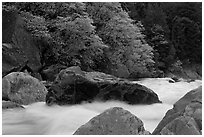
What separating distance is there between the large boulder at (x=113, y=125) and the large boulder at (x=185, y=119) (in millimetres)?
327

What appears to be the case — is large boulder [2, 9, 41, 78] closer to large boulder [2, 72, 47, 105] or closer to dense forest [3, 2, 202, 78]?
dense forest [3, 2, 202, 78]

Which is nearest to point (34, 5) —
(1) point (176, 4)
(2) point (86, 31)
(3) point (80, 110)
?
(2) point (86, 31)

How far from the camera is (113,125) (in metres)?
4.44

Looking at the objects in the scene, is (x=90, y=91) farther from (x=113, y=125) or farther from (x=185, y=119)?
(x=185, y=119)

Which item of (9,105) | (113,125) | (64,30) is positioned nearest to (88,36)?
(64,30)

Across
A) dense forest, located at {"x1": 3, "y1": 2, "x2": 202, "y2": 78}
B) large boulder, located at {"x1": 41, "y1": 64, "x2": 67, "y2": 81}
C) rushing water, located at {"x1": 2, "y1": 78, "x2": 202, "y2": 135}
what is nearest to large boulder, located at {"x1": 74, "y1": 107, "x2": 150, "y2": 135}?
rushing water, located at {"x1": 2, "y1": 78, "x2": 202, "y2": 135}

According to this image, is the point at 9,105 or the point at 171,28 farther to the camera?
the point at 171,28

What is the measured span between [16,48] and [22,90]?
3.68 meters

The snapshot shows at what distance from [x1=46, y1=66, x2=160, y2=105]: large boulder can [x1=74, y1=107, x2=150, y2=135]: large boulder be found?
3.85m

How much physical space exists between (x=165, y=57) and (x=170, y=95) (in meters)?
15.6

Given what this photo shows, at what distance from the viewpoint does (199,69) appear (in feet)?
94.7

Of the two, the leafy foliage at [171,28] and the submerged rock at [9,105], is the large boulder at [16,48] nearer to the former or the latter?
the submerged rock at [9,105]

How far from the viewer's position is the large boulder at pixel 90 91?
841 cm

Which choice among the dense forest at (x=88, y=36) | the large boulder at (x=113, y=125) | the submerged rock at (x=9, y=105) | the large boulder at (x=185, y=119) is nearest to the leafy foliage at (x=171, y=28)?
the dense forest at (x=88, y=36)
